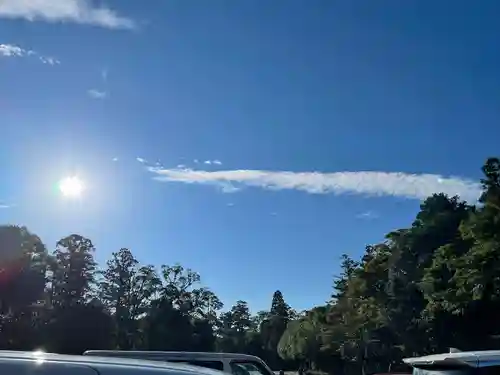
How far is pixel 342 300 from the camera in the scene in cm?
7631

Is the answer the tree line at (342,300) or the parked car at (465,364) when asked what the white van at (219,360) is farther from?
the tree line at (342,300)

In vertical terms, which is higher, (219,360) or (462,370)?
(219,360)

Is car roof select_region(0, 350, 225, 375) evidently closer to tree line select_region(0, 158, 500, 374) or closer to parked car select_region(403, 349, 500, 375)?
parked car select_region(403, 349, 500, 375)

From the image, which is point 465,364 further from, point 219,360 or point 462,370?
point 219,360

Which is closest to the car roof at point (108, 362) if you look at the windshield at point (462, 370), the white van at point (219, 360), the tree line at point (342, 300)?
the windshield at point (462, 370)

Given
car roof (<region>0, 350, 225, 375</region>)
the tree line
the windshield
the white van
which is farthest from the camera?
the tree line

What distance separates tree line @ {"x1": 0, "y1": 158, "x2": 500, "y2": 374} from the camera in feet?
132

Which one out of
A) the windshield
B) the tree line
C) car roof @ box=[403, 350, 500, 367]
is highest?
the tree line

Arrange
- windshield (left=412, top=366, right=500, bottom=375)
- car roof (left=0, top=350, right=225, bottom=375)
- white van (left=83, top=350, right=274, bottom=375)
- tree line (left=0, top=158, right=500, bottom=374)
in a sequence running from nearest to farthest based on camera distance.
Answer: car roof (left=0, top=350, right=225, bottom=375), windshield (left=412, top=366, right=500, bottom=375), white van (left=83, top=350, right=274, bottom=375), tree line (left=0, top=158, right=500, bottom=374)

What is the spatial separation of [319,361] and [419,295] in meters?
34.9

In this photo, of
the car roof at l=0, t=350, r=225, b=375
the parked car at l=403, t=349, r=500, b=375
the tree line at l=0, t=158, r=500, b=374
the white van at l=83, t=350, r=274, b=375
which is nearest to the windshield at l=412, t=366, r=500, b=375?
the parked car at l=403, t=349, r=500, b=375

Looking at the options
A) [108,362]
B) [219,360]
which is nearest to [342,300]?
[219,360]

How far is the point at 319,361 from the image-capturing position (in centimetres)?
8431

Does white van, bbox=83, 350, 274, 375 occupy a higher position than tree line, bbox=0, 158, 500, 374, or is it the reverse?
tree line, bbox=0, 158, 500, 374
